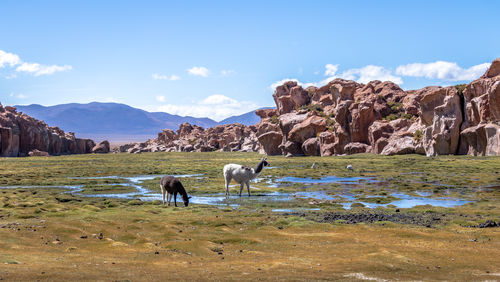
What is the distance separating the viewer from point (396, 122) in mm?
90250

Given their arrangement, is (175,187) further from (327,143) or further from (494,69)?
(327,143)

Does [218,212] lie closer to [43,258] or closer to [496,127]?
[43,258]

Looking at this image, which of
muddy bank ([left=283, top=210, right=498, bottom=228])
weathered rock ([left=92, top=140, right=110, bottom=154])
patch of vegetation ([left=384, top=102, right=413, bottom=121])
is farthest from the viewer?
weathered rock ([left=92, top=140, right=110, bottom=154])

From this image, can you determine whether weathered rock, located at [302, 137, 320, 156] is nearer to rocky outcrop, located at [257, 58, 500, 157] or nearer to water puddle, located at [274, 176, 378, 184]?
rocky outcrop, located at [257, 58, 500, 157]

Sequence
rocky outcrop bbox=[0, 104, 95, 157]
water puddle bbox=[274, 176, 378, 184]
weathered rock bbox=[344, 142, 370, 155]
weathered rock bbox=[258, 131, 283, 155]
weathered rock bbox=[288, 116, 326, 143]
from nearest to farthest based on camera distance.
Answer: water puddle bbox=[274, 176, 378, 184] < weathered rock bbox=[344, 142, 370, 155] < weathered rock bbox=[288, 116, 326, 143] < weathered rock bbox=[258, 131, 283, 155] < rocky outcrop bbox=[0, 104, 95, 157]

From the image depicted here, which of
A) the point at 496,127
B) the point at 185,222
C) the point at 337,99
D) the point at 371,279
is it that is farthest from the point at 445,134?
the point at 371,279

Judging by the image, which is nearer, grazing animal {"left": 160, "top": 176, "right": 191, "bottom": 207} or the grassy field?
the grassy field

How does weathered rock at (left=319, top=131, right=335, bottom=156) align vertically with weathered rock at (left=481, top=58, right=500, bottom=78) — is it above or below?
below

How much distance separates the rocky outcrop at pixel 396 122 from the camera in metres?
67.7

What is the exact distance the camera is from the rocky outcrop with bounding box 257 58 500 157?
67.7m

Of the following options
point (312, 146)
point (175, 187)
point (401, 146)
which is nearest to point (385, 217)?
point (175, 187)

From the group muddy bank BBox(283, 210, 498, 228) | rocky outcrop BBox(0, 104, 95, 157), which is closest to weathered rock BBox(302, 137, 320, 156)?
muddy bank BBox(283, 210, 498, 228)

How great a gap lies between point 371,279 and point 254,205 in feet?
51.8

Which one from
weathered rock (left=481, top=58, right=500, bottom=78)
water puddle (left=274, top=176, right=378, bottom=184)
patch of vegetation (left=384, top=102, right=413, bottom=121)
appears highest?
weathered rock (left=481, top=58, right=500, bottom=78)
